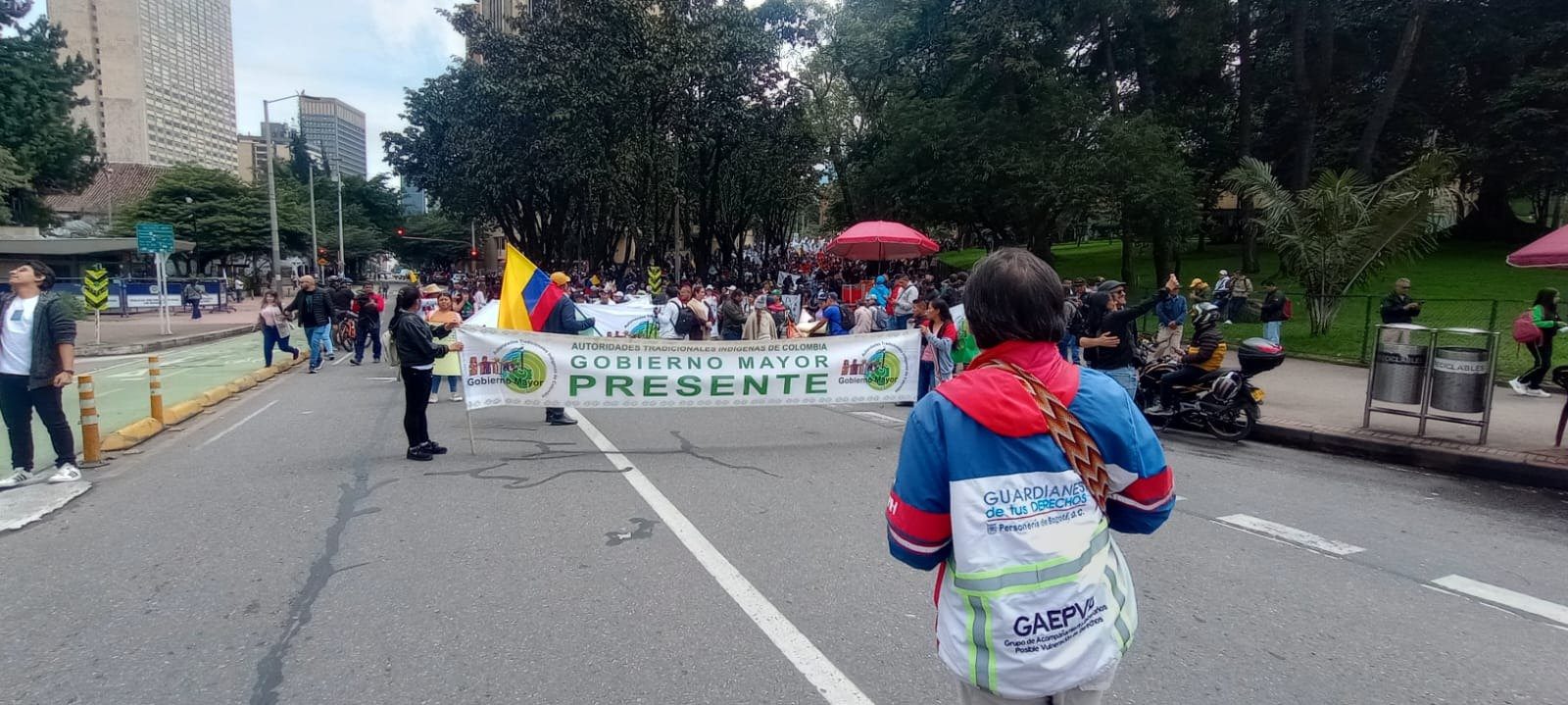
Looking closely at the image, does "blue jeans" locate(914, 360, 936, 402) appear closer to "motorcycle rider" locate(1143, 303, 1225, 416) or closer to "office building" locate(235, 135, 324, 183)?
"motorcycle rider" locate(1143, 303, 1225, 416)

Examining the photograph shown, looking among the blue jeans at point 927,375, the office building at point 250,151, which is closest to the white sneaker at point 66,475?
the blue jeans at point 927,375

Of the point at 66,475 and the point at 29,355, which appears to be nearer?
the point at 29,355

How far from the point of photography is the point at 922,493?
1.93 m

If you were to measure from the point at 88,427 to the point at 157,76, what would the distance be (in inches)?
6497

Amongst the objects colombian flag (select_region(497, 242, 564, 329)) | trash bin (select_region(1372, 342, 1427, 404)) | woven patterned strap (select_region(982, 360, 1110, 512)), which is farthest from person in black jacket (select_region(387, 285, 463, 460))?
trash bin (select_region(1372, 342, 1427, 404))

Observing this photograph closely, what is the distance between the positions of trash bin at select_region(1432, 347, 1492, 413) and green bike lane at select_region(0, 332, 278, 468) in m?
13.1

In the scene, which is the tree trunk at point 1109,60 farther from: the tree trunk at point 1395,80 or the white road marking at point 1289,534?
the white road marking at point 1289,534

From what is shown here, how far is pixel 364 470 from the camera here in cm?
762

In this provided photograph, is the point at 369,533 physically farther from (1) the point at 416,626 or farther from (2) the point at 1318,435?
(2) the point at 1318,435

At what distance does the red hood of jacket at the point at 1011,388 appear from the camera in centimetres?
186

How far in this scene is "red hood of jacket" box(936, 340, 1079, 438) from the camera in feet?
6.09

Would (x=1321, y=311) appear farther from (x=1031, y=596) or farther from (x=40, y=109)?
(x=40, y=109)

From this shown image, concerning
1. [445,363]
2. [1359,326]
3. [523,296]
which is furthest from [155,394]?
[1359,326]

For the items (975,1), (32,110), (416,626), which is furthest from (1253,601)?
(32,110)
